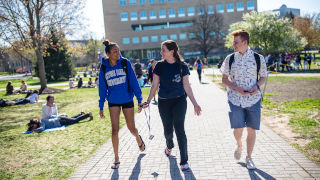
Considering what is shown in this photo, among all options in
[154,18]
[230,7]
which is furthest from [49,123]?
[230,7]

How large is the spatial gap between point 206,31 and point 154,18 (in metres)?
13.5

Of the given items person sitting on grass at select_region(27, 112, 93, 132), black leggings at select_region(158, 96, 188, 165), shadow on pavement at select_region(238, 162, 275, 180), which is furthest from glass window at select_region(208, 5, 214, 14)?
shadow on pavement at select_region(238, 162, 275, 180)

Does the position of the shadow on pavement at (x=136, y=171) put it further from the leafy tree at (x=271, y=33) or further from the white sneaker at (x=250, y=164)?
the leafy tree at (x=271, y=33)

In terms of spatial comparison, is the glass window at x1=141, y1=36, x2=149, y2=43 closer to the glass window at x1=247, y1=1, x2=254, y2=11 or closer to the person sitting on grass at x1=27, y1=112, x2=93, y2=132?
the glass window at x1=247, y1=1, x2=254, y2=11

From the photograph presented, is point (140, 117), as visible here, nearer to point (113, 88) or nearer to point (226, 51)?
point (113, 88)

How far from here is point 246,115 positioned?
389 centimetres

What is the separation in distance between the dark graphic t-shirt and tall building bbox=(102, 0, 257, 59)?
61106 millimetres

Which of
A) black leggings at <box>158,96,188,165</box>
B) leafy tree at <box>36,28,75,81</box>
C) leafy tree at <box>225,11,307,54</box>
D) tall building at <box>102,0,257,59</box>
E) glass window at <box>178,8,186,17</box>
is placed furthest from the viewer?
glass window at <box>178,8,186,17</box>

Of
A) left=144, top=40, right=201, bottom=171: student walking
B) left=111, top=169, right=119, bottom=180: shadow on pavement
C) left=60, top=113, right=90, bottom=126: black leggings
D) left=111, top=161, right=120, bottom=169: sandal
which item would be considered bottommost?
left=111, top=169, right=119, bottom=180: shadow on pavement

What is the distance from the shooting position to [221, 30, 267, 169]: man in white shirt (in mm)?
3707

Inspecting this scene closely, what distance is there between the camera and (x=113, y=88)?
4055 mm

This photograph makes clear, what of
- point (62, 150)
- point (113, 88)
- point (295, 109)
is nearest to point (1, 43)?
point (62, 150)

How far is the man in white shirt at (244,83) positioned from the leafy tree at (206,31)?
5976 cm

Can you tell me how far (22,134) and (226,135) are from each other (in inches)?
217
